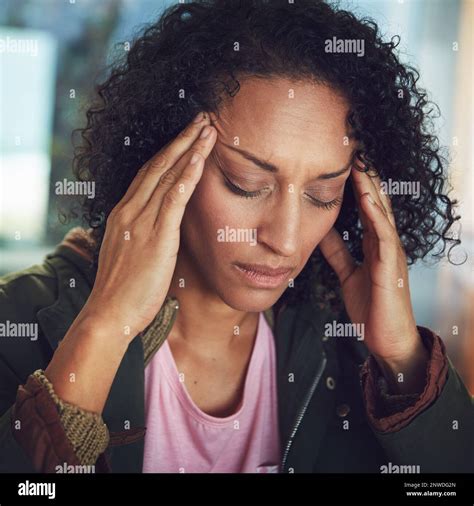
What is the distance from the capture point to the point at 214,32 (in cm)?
111

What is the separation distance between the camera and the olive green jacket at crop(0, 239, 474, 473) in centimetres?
103

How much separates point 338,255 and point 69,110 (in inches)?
58.7

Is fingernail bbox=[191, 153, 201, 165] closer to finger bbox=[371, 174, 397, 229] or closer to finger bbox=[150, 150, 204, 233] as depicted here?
finger bbox=[150, 150, 204, 233]

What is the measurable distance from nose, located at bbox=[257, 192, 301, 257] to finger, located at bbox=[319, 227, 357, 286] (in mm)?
226

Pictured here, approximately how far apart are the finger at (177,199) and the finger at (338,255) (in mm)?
361

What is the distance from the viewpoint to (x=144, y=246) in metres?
0.99

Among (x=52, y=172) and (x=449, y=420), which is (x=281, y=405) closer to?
(x=449, y=420)
